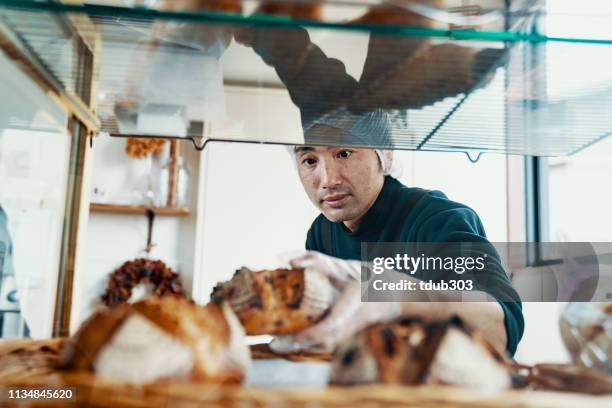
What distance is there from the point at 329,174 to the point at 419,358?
345mm

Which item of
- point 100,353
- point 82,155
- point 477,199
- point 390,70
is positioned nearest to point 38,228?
point 82,155

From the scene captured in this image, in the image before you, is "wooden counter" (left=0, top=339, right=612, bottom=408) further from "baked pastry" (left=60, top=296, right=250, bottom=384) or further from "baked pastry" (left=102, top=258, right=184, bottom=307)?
"baked pastry" (left=102, top=258, right=184, bottom=307)

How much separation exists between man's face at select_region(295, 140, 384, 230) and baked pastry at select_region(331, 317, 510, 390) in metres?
0.28

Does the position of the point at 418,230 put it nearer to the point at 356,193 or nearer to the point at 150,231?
the point at 356,193

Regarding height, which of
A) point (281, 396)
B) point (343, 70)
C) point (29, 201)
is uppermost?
point (343, 70)

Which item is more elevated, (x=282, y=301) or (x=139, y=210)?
(x=139, y=210)

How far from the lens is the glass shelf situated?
347 millimetres

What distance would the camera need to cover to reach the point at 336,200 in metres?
0.65

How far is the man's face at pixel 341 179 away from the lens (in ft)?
1.88

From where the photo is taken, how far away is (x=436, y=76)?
0.42 meters

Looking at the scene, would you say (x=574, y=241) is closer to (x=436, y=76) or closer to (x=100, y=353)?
(x=436, y=76)

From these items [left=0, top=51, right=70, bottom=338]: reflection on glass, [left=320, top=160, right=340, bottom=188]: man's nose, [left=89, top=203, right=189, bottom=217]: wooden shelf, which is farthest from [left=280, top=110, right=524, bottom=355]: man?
[left=89, top=203, right=189, bottom=217]: wooden shelf

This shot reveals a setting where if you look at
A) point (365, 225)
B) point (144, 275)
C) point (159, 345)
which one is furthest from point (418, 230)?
point (144, 275)

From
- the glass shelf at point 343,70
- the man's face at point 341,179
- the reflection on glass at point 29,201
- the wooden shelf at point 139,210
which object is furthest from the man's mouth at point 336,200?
the wooden shelf at point 139,210
